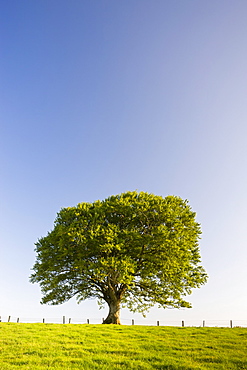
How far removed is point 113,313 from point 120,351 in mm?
20477

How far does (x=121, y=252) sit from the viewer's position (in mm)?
37031

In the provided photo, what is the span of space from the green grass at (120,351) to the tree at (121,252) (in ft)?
37.4

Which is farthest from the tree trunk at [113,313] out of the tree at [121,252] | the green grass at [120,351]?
the green grass at [120,351]

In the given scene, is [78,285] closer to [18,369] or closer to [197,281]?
[197,281]

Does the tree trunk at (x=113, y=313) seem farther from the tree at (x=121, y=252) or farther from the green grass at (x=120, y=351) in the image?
the green grass at (x=120, y=351)

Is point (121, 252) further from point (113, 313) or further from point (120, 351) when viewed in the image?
point (120, 351)

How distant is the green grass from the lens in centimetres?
1582

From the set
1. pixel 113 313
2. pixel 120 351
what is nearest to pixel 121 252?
pixel 113 313

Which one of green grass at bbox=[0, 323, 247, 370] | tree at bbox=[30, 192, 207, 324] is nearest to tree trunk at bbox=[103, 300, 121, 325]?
tree at bbox=[30, 192, 207, 324]

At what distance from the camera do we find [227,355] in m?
18.6

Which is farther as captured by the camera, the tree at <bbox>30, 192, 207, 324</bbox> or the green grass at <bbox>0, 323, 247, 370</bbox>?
the tree at <bbox>30, 192, 207, 324</bbox>

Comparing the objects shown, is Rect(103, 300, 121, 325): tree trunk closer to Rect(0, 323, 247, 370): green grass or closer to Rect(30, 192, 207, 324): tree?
Rect(30, 192, 207, 324): tree

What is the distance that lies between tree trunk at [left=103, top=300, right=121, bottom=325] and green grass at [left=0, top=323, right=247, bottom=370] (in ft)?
39.5

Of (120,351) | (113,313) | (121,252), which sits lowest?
(120,351)
